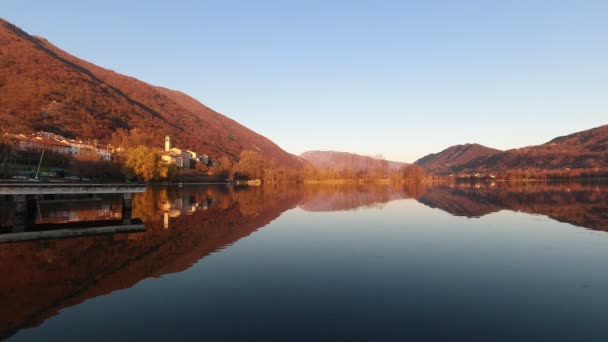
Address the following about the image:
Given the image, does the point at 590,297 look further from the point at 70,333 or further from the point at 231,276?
the point at 70,333

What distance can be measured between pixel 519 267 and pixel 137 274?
66.3ft

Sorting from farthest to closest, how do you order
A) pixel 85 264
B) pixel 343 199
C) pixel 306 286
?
pixel 343 199 < pixel 85 264 < pixel 306 286

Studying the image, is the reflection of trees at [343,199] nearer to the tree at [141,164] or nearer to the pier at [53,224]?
the pier at [53,224]

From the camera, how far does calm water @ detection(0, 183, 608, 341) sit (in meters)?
11.3

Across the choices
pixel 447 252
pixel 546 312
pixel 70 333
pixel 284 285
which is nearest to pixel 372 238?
pixel 447 252

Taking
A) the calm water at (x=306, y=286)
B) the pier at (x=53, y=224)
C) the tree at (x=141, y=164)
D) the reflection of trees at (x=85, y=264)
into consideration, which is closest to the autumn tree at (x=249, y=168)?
the tree at (x=141, y=164)

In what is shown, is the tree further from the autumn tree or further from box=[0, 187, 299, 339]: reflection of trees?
box=[0, 187, 299, 339]: reflection of trees

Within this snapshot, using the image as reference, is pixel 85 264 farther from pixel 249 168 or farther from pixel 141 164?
pixel 249 168

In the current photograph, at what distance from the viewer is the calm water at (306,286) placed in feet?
37.0

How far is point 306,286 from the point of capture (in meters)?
15.9

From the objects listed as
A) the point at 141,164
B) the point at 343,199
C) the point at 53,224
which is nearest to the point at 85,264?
the point at 53,224

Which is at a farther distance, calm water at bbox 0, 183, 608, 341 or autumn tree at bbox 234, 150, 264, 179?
autumn tree at bbox 234, 150, 264, 179

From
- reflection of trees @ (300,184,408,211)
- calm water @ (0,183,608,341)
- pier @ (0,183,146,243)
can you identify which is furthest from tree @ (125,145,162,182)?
calm water @ (0,183,608,341)

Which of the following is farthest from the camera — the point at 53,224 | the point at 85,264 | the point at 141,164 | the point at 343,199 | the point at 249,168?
the point at 249,168
